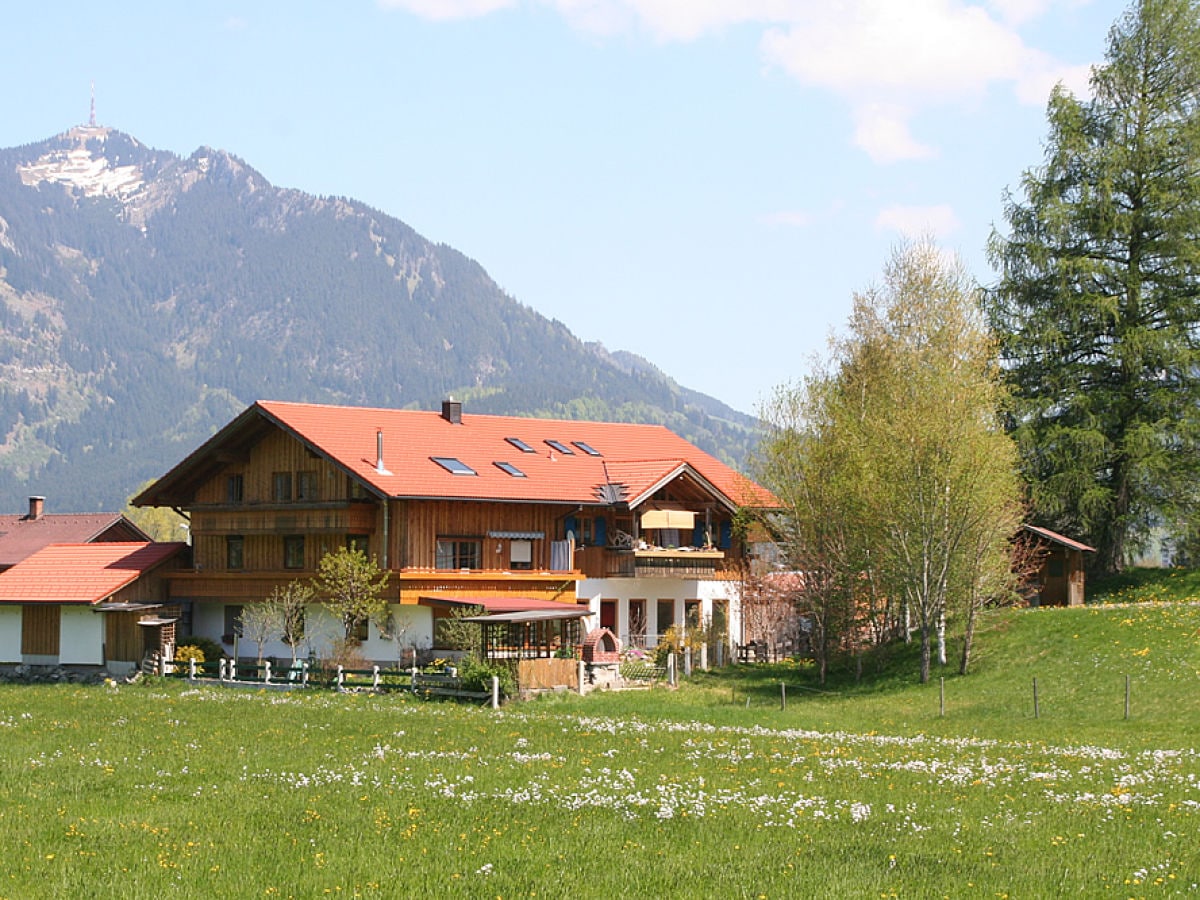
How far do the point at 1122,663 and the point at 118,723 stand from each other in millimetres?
27528

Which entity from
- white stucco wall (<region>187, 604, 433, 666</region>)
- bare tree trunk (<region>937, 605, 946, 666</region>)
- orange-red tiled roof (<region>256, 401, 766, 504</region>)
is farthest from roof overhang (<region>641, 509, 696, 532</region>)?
bare tree trunk (<region>937, 605, 946, 666</region>)

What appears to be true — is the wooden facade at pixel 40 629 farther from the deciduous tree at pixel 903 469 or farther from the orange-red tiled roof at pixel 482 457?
the deciduous tree at pixel 903 469

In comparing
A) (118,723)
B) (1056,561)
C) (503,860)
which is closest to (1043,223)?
(1056,561)

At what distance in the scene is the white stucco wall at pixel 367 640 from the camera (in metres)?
54.9

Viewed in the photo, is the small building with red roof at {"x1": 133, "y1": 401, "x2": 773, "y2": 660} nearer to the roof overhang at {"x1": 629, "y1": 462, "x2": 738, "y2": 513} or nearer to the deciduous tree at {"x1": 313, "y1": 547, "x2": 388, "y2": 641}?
the roof overhang at {"x1": 629, "y1": 462, "x2": 738, "y2": 513}

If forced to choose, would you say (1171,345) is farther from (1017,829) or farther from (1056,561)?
(1017,829)

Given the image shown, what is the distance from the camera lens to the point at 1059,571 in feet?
191

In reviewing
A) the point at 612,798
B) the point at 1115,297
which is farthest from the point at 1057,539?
the point at 612,798

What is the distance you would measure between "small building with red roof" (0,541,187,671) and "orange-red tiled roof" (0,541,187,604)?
0.04m

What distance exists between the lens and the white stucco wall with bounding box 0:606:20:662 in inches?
2301

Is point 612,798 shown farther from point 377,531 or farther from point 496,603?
point 377,531

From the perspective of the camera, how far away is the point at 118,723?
34.8 m

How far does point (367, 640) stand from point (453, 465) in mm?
7941

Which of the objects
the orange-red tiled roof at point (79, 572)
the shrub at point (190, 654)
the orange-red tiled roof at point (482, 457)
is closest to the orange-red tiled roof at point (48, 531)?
the orange-red tiled roof at point (79, 572)
